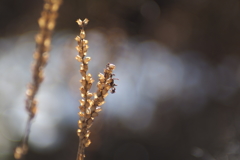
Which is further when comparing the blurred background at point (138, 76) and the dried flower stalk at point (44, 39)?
the blurred background at point (138, 76)

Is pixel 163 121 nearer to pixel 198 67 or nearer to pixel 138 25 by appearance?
pixel 198 67

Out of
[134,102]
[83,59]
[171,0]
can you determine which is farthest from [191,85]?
[83,59]

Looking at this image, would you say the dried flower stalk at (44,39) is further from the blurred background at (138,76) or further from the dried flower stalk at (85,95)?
the blurred background at (138,76)

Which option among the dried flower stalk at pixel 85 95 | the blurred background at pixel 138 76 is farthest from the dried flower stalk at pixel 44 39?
the blurred background at pixel 138 76

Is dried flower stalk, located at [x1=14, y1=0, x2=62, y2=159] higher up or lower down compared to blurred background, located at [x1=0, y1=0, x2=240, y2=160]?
lower down

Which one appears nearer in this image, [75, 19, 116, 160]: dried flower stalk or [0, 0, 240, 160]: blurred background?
[75, 19, 116, 160]: dried flower stalk

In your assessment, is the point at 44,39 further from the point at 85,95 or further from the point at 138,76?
the point at 138,76

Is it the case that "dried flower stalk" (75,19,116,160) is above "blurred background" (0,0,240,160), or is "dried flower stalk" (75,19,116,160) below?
below

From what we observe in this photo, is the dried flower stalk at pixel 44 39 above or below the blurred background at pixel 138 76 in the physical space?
below

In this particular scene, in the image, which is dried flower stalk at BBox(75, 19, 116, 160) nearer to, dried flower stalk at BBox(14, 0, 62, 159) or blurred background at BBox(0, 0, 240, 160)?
dried flower stalk at BBox(14, 0, 62, 159)

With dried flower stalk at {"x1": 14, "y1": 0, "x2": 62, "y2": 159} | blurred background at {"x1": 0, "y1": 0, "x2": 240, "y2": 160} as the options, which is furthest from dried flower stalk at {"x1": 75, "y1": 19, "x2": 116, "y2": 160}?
blurred background at {"x1": 0, "y1": 0, "x2": 240, "y2": 160}
